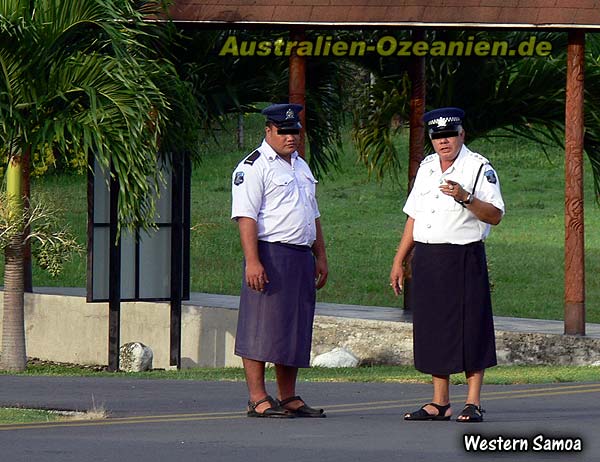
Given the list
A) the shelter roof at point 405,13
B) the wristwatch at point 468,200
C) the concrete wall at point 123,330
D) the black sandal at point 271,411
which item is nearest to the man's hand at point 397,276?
the wristwatch at point 468,200

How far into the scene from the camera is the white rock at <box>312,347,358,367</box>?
15195 mm

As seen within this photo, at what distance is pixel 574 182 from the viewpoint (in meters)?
15.0

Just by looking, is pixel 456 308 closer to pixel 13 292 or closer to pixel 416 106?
pixel 13 292

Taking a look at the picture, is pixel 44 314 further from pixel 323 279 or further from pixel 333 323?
pixel 323 279

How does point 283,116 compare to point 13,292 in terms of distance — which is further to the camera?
point 13,292

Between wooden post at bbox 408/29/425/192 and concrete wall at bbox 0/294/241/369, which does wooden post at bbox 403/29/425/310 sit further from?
concrete wall at bbox 0/294/241/369

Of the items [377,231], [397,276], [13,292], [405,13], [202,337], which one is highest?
[405,13]

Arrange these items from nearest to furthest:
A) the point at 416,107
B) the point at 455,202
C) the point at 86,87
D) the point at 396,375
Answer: the point at 455,202
the point at 396,375
the point at 86,87
the point at 416,107

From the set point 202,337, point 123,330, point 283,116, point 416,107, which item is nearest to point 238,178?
point 283,116

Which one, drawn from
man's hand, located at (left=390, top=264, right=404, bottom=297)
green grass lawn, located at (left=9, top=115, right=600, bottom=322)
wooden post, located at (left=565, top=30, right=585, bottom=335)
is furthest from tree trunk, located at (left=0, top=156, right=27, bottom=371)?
man's hand, located at (left=390, top=264, right=404, bottom=297)

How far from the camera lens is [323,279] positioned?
9219mm

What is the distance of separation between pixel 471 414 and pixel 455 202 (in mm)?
1073

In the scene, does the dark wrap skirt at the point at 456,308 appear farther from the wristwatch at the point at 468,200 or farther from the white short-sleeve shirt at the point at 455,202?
the wristwatch at the point at 468,200

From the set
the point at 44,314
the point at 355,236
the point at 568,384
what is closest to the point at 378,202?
the point at 355,236
